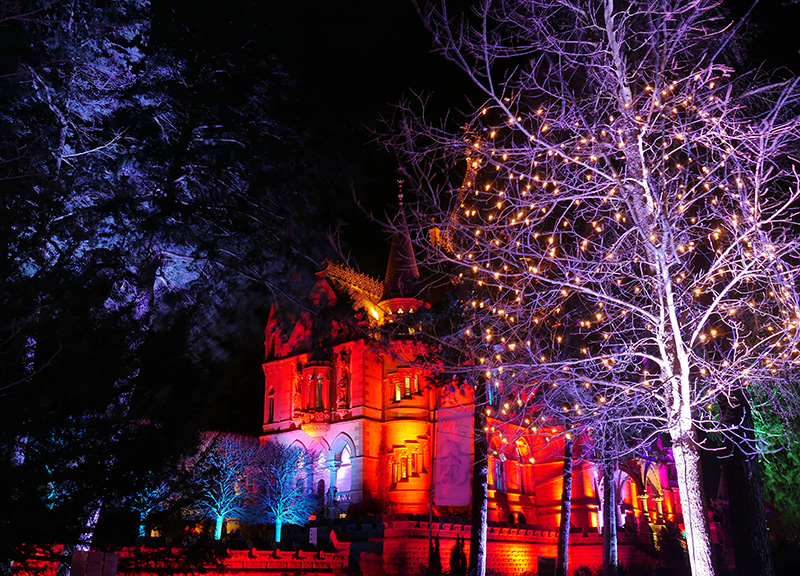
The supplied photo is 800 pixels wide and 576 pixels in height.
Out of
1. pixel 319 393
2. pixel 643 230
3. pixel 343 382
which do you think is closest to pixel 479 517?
pixel 643 230

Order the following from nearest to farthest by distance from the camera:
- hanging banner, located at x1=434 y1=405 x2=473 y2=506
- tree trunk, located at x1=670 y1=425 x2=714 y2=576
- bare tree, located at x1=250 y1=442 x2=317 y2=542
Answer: tree trunk, located at x1=670 y1=425 x2=714 y2=576 < bare tree, located at x1=250 y1=442 x2=317 y2=542 < hanging banner, located at x1=434 y1=405 x2=473 y2=506

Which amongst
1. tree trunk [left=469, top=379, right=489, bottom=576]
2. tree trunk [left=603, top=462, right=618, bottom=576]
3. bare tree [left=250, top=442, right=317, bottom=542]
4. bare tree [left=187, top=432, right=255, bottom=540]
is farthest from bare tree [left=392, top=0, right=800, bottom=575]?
bare tree [left=250, top=442, right=317, bottom=542]

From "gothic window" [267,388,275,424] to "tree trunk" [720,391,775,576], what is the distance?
1576 inches

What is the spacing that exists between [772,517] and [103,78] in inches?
1451

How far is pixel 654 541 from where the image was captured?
3416cm

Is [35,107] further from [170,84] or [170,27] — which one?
[170,27]

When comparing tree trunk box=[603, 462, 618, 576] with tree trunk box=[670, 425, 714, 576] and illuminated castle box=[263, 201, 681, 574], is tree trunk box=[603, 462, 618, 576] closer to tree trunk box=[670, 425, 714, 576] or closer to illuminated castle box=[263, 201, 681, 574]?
illuminated castle box=[263, 201, 681, 574]

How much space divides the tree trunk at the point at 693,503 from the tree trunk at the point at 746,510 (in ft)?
11.3

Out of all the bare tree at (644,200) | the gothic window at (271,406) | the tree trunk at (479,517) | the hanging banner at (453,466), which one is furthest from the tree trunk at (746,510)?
the gothic window at (271,406)

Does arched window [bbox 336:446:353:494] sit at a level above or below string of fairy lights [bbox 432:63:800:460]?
below

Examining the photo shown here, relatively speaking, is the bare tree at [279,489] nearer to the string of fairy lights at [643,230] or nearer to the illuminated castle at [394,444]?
the illuminated castle at [394,444]

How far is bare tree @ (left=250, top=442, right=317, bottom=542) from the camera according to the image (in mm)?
37750

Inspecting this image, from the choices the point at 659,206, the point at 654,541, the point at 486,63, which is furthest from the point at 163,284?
the point at 654,541

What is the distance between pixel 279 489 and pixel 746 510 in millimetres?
31402
